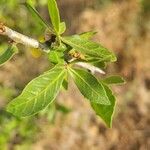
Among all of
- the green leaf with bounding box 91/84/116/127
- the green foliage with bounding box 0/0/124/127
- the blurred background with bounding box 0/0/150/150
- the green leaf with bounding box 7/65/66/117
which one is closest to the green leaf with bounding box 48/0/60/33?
the green foliage with bounding box 0/0/124/127

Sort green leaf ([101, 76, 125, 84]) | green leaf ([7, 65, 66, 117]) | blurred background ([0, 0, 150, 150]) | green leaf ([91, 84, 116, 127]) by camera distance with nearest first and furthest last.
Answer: green leaf ([7, 65, 66, 117]), green leaf ([91, 84, 116, 127]), green leaf ([101, 76, 125, 84]), blurred background ([0, 0, 150, 150])

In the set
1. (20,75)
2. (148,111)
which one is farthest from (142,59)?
(20,75)

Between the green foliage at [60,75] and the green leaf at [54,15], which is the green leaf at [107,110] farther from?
the green leaf at [54,15]

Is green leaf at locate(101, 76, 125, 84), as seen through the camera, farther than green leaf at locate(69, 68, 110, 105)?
Yes

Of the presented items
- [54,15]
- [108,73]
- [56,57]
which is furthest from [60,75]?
[108,73]

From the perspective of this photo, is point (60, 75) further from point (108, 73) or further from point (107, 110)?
point (108, 73)

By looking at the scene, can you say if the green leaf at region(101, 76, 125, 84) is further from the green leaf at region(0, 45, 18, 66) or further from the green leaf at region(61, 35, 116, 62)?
the green leaf at region(0, 45, 18, 66)

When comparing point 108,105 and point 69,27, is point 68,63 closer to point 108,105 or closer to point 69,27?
point 108,105
